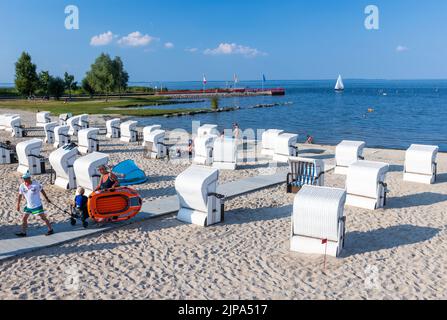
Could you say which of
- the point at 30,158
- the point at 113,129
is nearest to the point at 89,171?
the point at 30,158

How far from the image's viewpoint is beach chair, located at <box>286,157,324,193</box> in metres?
12.9

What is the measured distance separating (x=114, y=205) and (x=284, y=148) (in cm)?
990

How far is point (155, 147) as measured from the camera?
18.6m

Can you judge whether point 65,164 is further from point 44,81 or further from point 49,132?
point 44,81

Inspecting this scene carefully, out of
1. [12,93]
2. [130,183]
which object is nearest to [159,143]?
[130,183]

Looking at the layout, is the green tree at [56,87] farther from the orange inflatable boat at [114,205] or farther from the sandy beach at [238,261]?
the orange inflatable boat at [114,205]

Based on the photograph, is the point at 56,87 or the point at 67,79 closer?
the point at 56,87

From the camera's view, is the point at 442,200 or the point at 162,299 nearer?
the point at 162,299

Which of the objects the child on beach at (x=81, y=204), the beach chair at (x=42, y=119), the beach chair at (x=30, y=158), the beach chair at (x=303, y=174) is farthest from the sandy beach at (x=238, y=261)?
the beach chair at (x=42, y=119)

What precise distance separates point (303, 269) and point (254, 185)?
6.23 meters

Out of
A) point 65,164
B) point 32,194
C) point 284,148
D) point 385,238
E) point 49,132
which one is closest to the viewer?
point 32,194

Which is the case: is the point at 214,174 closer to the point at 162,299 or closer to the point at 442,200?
the point at 162,299

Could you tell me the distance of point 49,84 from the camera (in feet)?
232

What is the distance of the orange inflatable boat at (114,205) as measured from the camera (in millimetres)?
9430
